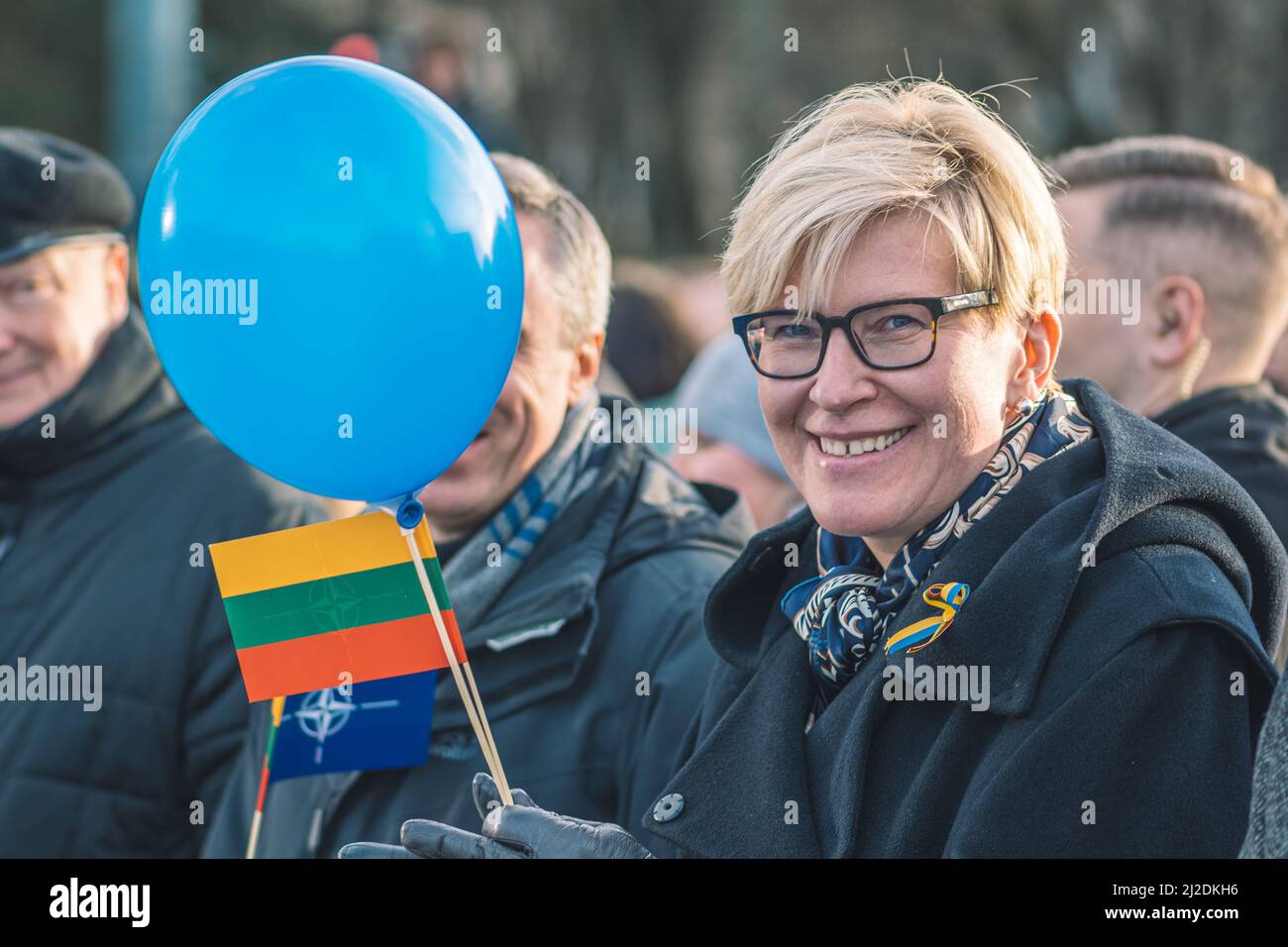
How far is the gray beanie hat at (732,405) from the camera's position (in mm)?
4359

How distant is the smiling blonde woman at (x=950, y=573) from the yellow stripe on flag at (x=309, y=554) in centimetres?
40

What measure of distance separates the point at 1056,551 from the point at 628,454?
126 cm

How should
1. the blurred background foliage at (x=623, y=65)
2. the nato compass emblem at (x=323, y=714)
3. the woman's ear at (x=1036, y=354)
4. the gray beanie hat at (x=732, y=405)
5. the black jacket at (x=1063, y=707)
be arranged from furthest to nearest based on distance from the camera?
the blurred background foliage at (x=623, y=65)
the gray beanie hat at (x=732, y=405)
the nato compass emblem at (x=323, y=714)
the woman's ear at (x=1036, y=354)
the black jacket at (x=1063, y=707)

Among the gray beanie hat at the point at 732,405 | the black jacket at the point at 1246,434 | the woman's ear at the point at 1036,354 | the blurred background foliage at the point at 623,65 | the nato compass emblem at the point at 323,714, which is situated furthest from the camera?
the blurred background foliage at the point at 623,65

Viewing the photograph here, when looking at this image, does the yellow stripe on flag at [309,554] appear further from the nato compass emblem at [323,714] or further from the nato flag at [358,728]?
the nato compass emblem at [323,714]

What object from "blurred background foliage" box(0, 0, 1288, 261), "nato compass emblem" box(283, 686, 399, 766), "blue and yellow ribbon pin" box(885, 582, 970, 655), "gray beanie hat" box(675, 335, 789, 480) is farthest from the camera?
"blurred background foliage" box(0, 0, 1288, 261)

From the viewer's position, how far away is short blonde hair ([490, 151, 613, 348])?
122 inches

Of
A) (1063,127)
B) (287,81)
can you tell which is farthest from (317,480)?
(1063,127)

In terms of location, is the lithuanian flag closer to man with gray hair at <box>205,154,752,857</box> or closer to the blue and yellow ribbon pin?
man with gray hair at <box>205,154,752,857</box>

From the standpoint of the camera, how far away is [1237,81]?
9852 mm

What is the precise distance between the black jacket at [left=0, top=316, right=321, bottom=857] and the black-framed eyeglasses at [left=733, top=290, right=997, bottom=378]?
1719 millimetres

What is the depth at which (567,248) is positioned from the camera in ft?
10.3

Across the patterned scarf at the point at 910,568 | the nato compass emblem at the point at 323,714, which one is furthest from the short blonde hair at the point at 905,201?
the nato compass emblem at the point at 323,714

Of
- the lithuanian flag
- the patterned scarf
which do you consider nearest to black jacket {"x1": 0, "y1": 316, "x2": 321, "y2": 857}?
the lithuanian flag
